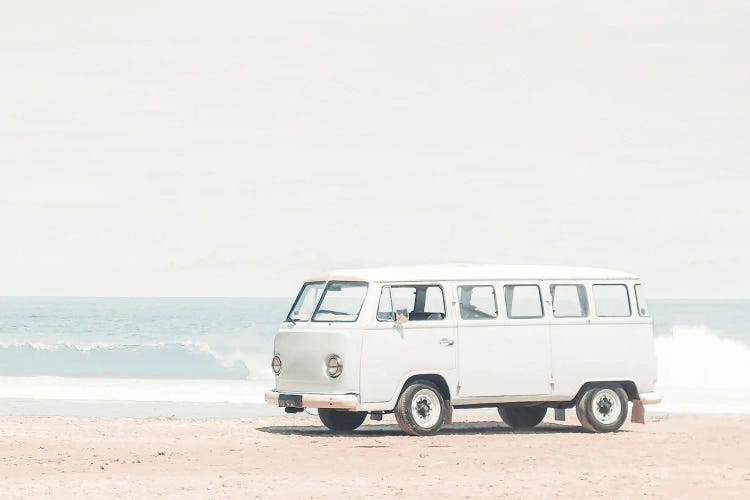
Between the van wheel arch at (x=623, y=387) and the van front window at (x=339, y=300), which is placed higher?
the van front window at (x=339, y=300)

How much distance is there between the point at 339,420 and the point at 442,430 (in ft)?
4.76

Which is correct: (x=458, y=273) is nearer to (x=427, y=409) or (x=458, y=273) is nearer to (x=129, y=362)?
(x=427, y=409)

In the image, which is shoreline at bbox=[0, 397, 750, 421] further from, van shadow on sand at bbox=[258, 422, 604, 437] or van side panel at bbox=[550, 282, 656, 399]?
van side panel at bbox=[550, 282, 656, 399]

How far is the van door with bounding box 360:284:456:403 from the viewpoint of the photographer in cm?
1881

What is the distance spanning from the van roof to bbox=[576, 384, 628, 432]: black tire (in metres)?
1.56

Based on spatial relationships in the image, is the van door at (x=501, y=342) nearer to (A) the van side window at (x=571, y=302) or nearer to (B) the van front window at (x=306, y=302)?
(A) the van side window at (x=571, y=302)

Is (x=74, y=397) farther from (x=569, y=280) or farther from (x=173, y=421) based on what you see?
(x=569, y=280)

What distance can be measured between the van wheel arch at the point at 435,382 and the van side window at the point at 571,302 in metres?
1.84

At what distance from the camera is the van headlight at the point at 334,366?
18.6 metres

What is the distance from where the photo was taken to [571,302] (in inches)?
808

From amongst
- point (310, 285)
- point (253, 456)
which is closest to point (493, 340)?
point (310, 285)

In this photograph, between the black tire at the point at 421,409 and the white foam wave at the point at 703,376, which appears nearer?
the black tire at the point at 421,409

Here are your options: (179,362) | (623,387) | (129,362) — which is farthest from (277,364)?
A: (129,362)

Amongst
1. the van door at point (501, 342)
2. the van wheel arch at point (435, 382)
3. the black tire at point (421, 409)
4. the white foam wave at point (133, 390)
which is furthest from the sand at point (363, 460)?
the white foam wave at point (133, 390)
